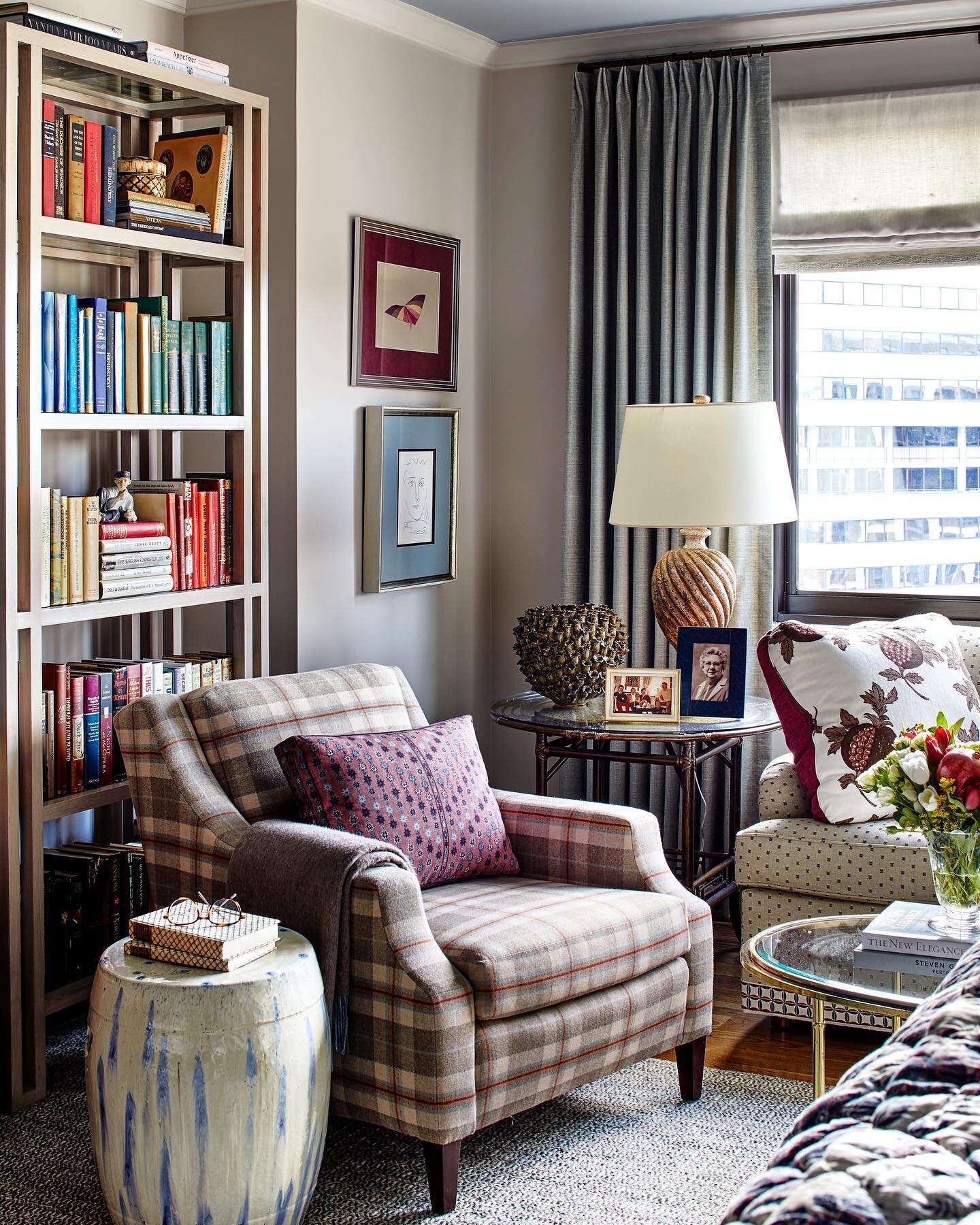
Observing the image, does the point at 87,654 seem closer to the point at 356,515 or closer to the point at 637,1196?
the point at 356,515

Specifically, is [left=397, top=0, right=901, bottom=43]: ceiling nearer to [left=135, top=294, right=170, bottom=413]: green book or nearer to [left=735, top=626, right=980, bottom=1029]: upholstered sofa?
[left=135, top=294, right=170, bottom=413]: green book

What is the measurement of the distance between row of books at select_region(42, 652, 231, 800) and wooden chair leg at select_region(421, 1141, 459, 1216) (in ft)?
3.65

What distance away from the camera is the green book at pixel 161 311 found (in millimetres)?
3174

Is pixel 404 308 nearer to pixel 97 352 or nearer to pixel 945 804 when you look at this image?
pixel 97 352

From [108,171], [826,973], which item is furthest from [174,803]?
[108,171]

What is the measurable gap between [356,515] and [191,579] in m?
0.85

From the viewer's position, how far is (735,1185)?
2.49 m

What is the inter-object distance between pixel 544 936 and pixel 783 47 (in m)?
2.87

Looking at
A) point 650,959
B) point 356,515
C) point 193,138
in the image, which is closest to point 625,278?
point 356,515

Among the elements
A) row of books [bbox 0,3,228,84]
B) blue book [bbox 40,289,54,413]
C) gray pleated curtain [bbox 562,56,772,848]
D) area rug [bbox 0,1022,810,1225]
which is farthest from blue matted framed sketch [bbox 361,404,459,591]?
area rug [bbox 0,1022,810,1225]

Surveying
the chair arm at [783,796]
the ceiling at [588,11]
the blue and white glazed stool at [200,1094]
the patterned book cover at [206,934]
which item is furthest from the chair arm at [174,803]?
the ceiling at [588,11]

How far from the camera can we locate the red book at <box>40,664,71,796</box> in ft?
9.71

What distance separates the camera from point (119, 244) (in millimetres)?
3074

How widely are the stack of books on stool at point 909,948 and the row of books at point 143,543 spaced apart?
5.61ft
